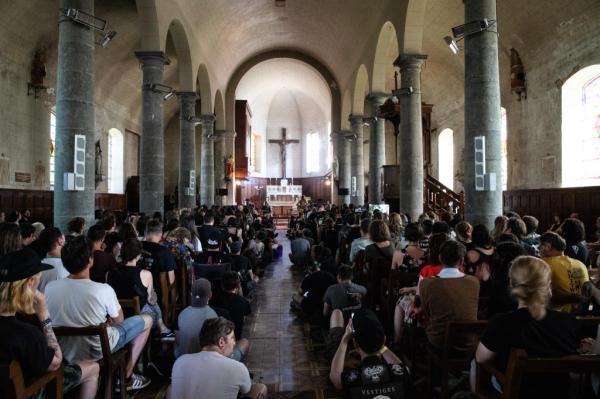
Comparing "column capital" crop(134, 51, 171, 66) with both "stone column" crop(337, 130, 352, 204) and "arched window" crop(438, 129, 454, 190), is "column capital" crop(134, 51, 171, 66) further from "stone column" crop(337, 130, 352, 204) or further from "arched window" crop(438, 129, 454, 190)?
"arched window" crop(438, 129, 454, 190)

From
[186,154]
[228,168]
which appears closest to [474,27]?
[186,154]

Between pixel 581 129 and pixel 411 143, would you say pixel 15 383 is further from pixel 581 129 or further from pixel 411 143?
pixel 581 129

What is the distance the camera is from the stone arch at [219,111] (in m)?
22.2

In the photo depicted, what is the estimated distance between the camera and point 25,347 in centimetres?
216

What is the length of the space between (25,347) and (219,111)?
21.5 meters

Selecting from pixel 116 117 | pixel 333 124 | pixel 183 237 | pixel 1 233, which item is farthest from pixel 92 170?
pixel 333 124

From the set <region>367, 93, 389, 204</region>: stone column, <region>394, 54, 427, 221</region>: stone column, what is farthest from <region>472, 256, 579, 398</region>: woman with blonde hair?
<region>367, 93, 389, 204</region>: stone column

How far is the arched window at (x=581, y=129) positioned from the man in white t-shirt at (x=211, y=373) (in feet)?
38.8

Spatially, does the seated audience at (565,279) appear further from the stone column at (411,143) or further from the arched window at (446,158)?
the arched window at (446,158)

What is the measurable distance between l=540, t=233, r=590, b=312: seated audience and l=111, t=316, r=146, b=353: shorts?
336cm

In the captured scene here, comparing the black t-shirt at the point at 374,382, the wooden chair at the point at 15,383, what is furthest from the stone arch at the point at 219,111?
the black t-shirt at the point at 374,382

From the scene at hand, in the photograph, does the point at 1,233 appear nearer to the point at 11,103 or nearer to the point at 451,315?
the point at 451,315

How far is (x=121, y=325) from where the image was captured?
3.22 m

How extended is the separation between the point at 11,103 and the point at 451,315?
44.8 feet
